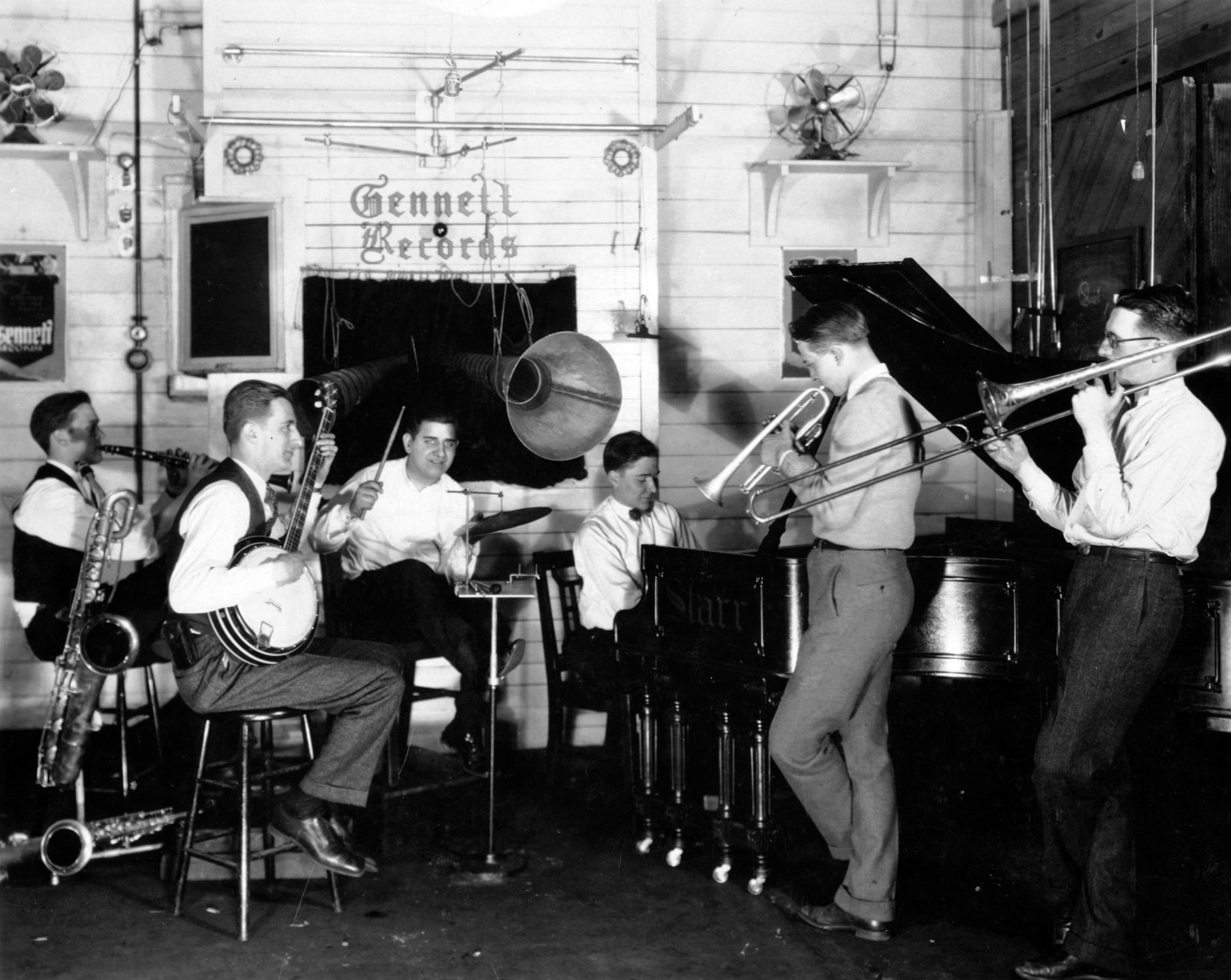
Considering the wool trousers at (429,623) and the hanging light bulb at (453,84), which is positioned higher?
the hanging light bulb at (453,84)

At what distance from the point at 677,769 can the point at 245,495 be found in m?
1.63

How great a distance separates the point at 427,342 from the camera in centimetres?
Result: 516

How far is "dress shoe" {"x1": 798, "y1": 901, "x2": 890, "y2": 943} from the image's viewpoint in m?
3.35

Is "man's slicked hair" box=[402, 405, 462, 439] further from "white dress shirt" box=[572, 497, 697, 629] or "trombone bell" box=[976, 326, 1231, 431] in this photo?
"trombone bell" box=[976, 326, 1231, 431]

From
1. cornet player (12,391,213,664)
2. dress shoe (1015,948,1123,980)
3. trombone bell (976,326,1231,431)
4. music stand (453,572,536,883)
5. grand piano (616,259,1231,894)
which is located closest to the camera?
trombone bell (976,326,1231,431)

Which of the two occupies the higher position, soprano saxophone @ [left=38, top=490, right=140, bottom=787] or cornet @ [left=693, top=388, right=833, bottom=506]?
cornet @ [left=693, top=388, right=833, bottom=506]

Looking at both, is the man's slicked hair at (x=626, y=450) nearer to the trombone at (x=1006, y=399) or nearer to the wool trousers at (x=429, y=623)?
Answer: the wool trousers at (x=429, y=623)

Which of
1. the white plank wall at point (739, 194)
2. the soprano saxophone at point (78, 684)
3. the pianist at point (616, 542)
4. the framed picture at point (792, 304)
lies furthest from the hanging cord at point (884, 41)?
the soprano saxophone at point (78, 684)

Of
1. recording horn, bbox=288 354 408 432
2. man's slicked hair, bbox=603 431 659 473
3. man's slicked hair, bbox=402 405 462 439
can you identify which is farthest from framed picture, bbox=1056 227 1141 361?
recording horn, bbox=288 354 408 432

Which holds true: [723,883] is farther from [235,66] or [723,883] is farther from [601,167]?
[235,66]

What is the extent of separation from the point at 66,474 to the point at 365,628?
1.23 meters

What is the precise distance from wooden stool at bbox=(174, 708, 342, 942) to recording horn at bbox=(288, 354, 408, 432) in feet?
4.38

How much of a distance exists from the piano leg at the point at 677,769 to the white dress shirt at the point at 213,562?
1.37 meters

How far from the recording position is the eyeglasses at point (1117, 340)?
9.59 ft
